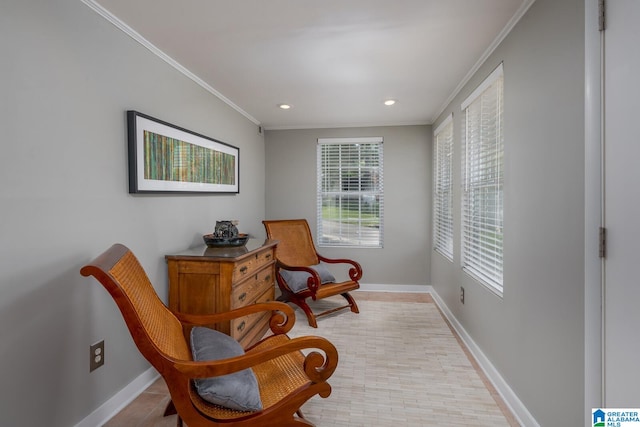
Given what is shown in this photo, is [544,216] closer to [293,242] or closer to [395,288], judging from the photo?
[293,242]

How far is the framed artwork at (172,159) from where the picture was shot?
2.04m

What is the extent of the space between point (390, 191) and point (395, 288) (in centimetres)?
141

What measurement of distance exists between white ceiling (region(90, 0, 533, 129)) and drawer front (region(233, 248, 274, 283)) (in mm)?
1596

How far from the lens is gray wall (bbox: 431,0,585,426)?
1379 millimetres

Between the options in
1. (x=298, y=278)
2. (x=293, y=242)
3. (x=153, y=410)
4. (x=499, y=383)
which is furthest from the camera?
(x=293, y=242)

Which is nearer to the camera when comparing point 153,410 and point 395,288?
point 153,410

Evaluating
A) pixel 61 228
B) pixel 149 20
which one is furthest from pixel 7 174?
pixel 149 20

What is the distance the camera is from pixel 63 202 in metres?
1.59

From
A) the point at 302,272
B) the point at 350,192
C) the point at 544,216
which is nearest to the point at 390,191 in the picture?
the point at 350,192

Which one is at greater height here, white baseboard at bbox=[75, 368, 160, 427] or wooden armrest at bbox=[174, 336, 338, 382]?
wooden armrest at bbox=[174, 336, 338, 382]

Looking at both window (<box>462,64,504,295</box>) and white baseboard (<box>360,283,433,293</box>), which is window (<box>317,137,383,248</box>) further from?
window (<box>462,64,504,295</box>)

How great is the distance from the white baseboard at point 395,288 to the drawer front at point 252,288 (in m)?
1.85

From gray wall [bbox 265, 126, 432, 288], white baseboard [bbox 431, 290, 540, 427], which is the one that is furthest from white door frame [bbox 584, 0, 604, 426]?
gray wall [bbox 265, 126, 432, 288]

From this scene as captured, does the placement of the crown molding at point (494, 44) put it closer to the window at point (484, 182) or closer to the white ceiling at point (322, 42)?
the white ceiling at point (322, 42)
